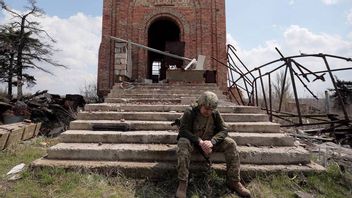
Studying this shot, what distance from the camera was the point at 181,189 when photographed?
361 centimetres

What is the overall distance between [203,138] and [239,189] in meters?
0.93

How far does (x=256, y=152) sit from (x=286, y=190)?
806 millimetres

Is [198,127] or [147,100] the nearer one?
[198,127]

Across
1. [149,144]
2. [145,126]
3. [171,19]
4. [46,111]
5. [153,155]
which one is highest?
[171,19]

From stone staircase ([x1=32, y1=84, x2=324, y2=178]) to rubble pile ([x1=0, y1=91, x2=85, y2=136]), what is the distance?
4.50 meters

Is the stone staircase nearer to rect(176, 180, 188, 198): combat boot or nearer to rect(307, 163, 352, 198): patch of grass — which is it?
rect(307, 163, 352, 198): patch of grass

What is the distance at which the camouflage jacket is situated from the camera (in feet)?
13.0

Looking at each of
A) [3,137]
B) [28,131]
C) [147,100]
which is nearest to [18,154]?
[3,137]

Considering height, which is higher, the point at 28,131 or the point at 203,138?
the point at 203,138

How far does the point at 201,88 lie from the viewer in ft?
29.5

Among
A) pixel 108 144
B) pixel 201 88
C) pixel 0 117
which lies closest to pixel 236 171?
pixel 108 144

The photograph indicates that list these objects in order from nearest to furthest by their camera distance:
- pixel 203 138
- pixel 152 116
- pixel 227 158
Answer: pixel 227 158 → pixel 203 138 → pixel 152 116

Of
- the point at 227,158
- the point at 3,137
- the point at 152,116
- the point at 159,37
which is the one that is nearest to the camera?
the point at 227,158

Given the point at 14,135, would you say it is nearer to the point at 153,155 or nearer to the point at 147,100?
the point at 147,100
